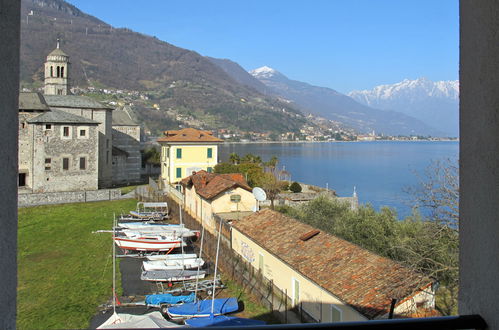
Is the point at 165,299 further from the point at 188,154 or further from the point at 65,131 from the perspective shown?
the point at 65,131

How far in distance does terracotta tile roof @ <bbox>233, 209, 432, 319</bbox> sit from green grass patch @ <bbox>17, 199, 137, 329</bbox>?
518 cm

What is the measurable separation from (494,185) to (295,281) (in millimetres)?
10795

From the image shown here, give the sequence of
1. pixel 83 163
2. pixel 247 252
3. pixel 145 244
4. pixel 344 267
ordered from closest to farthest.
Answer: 1. pixel 344 267
2. pixel 247 252
3. pixel 145 244
4. pixel 83 163

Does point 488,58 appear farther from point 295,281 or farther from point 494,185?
point 295,281

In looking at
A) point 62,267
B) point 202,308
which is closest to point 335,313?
point 202,308

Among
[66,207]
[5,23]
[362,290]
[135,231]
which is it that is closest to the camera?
[5,23]

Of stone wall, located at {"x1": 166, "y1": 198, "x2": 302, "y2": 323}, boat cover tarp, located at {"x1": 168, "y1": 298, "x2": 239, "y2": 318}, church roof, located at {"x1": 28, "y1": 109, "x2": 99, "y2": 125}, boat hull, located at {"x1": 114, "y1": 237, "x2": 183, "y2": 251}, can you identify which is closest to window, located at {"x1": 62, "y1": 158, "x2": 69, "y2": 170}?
church roof, located at {"x1": 28, "y1": 109, "x2": 99, "y2": 125}

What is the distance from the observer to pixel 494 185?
4.87 feet

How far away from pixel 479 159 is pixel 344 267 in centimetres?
965

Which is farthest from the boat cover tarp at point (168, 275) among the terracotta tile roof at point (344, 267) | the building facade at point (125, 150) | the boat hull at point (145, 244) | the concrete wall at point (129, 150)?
the concrete wall at point (129, 150)

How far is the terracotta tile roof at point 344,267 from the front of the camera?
8.86 metres

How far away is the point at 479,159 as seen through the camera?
1548 mm

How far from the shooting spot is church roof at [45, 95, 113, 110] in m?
36.4

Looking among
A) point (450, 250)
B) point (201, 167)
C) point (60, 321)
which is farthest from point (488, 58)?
point (201, 167)
